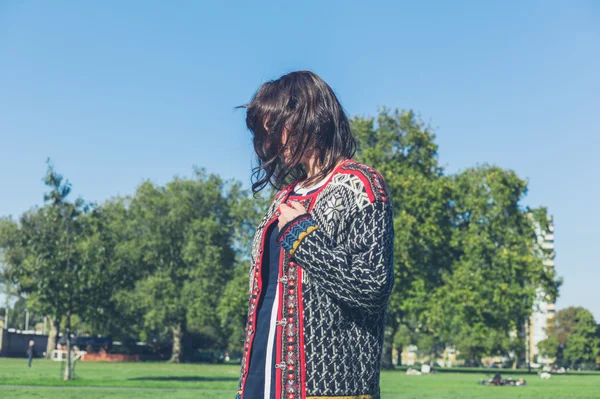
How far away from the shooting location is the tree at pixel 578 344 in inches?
4496

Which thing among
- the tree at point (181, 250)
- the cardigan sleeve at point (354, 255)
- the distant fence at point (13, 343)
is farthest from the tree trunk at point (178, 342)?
the cardigan sleeve at point (354, 255)

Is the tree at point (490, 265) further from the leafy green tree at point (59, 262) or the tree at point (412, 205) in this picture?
the leafy green tree at point (59, 262)

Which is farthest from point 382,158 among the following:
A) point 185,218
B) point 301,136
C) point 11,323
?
point 11,323

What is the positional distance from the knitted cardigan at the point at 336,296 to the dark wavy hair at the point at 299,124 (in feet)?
0.79

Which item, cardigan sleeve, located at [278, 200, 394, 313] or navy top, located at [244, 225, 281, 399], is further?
navy top, located at [244, 225, 281, 399]

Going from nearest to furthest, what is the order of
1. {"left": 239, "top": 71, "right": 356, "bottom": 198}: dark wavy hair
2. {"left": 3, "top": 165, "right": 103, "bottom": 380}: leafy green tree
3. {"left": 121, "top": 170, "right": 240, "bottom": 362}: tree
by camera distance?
{"left": 239, "top": 71, "right": 356, "bottom": 198}: dark wavy hair → {"left": 3, "top": 165, "right": 103, "bottom": 380}: leafy green tree → {"left": 121, "top": 170, "right": 240, "bottom": 362}: tree

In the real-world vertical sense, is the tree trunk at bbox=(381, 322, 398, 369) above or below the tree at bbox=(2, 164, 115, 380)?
below

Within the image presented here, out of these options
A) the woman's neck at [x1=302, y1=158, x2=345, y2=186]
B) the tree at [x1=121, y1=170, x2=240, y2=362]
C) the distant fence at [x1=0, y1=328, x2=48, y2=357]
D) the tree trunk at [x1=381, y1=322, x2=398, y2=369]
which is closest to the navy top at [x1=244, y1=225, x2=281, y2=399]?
the woman's neck at [x1=302, y1=158, x2=345, y2=186]

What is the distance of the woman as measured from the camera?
2480mm

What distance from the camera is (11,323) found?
429 ft

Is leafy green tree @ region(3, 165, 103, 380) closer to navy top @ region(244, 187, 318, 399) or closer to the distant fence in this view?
navy top @ region(244, 187, 318, 399)

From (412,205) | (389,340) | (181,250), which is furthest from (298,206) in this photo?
(181,250)

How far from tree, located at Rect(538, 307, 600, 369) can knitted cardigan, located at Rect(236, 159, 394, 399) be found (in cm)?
11978

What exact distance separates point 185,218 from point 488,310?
27930 mm
